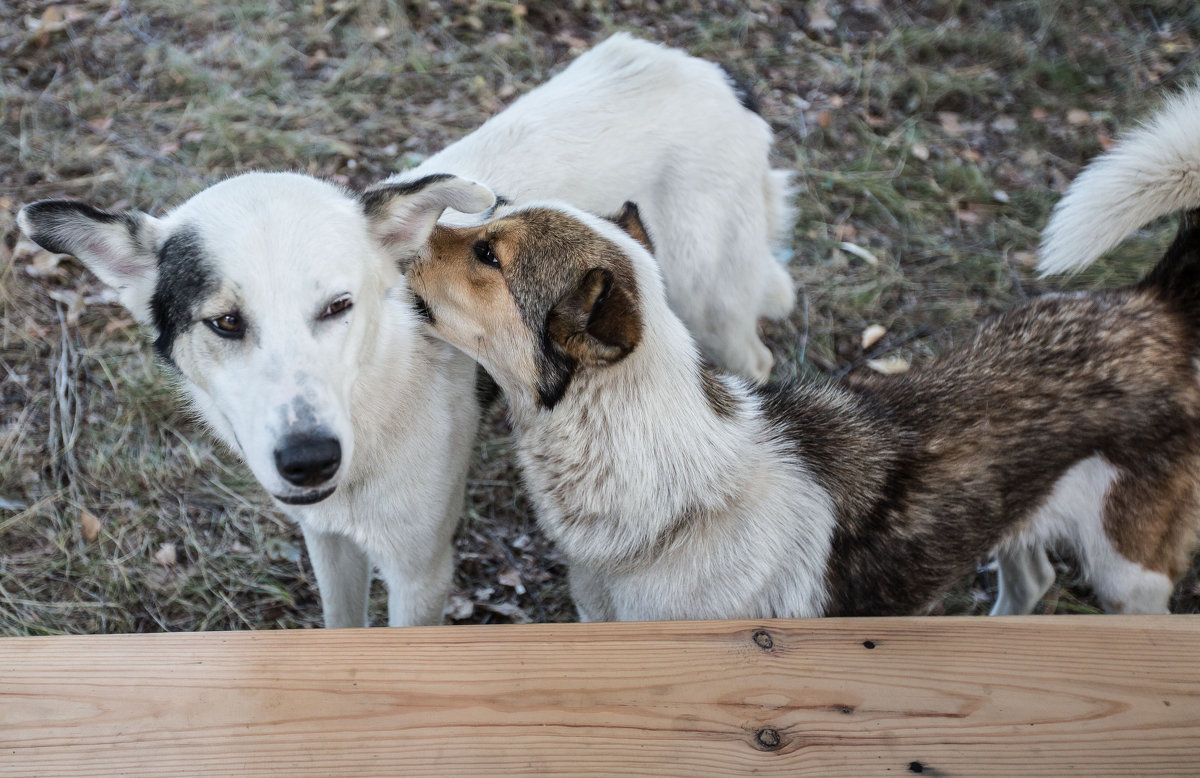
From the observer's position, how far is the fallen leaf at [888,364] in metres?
4.28

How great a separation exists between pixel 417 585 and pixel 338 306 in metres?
0.95

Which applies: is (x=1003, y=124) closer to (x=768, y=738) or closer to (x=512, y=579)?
(x=512, y=579)

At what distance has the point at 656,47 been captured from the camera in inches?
133

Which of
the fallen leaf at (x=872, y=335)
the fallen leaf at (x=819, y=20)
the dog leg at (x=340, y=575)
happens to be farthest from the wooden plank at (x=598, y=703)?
the fallen leaf at (x=819, y=20)

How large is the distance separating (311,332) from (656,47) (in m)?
2.08

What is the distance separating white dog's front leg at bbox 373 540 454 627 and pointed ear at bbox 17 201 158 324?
3.24 ft

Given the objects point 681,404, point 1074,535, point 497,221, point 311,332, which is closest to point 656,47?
point 497,221

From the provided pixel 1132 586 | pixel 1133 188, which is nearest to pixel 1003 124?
pixel 1133 188

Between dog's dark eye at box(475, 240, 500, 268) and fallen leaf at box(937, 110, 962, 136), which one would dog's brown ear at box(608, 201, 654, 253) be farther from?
fallen leaf at box(937, 110, 962, 136)

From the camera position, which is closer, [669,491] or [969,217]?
[669,491]

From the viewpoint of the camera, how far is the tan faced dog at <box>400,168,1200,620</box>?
223 cm

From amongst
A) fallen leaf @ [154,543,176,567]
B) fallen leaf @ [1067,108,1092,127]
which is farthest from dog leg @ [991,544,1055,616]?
fallen leaf @ [1067,108,1092,127]

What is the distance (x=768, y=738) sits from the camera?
165 centimetres

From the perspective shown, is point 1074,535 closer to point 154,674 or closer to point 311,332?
point 311,332
